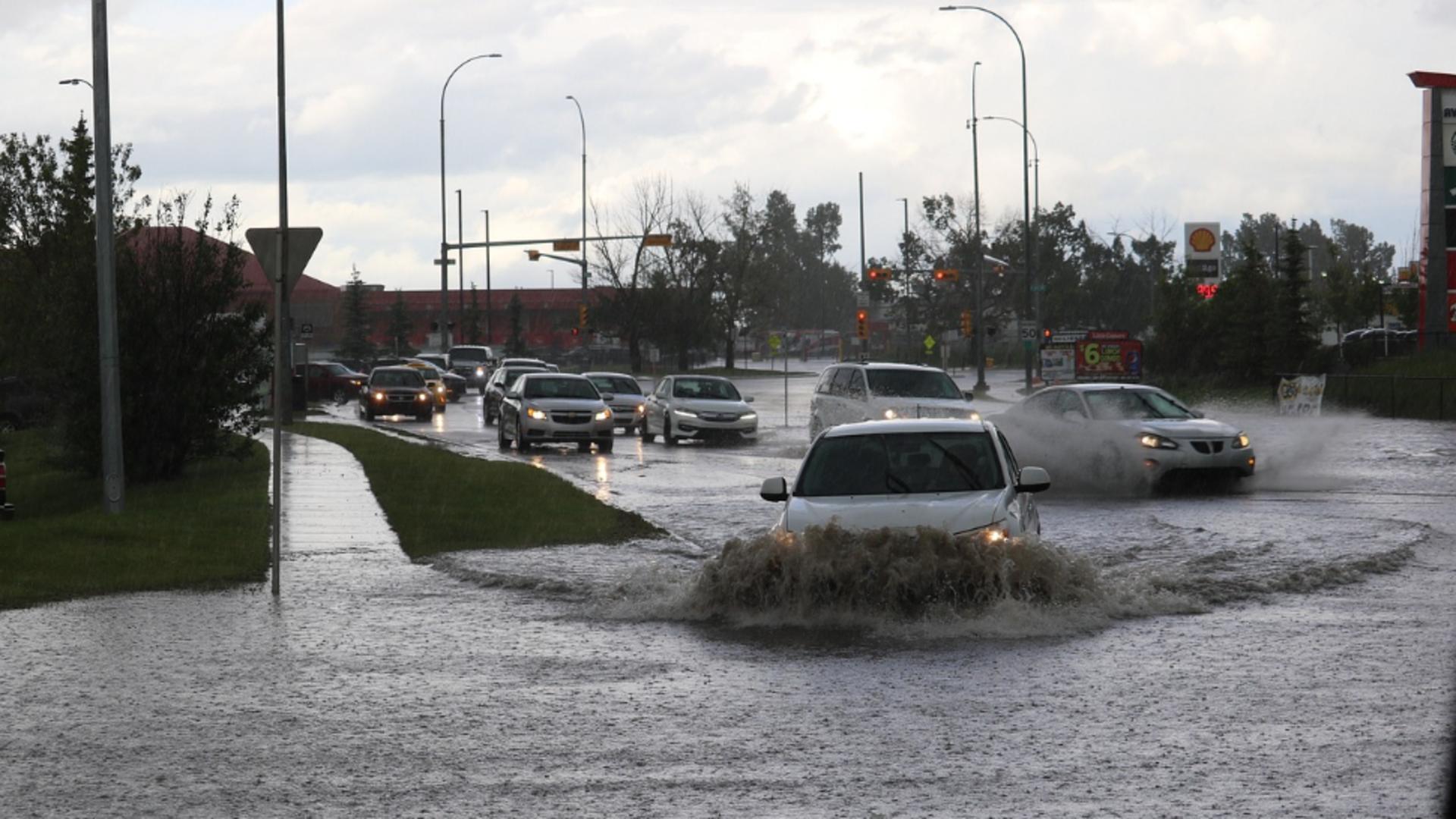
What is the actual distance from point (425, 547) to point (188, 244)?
1208 cm

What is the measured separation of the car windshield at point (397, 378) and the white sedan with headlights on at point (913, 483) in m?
39.2

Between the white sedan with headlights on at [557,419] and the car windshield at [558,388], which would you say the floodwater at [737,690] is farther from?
the car windshield at [558,388]

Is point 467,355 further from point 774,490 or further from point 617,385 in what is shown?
point 774,490

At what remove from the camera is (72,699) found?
9906mm

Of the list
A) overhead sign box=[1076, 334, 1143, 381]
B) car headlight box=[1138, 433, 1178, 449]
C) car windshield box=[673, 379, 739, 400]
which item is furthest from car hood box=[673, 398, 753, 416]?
overhead sign box=[1076, 334, 1143, 381]

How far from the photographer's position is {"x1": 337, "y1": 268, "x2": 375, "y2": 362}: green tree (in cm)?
10062

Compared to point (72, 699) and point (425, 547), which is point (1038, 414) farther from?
point (72, 699)

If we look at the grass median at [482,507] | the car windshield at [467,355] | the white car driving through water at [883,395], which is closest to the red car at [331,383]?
the car windshield at [467,355]

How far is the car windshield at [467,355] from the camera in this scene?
78.6m

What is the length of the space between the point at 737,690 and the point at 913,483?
3.76m

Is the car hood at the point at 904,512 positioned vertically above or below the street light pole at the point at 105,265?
below

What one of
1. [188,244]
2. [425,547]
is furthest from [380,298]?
[425,547]

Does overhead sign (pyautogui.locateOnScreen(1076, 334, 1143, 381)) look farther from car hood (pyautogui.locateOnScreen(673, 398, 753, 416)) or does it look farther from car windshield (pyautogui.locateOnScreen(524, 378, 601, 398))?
car windshield (pyautogui.locateOnScreen(524, 378, 601, 398))

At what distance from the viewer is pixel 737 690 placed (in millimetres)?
9883
